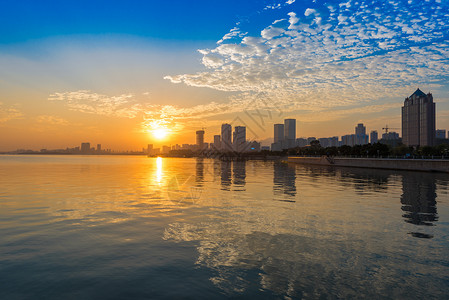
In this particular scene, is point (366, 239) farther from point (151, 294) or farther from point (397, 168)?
point (397, 168)

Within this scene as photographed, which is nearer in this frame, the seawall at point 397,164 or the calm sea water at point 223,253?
the calm sea water at point 223,253

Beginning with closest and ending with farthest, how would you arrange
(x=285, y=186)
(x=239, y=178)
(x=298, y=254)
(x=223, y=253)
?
(x=298, y=254) < (x=223, y=253) < (x=285, y=186) < (x=239, y=178)

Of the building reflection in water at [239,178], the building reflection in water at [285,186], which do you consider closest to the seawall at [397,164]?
the building reflection in water at [285,186]

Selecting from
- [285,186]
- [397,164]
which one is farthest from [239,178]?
[397,164]

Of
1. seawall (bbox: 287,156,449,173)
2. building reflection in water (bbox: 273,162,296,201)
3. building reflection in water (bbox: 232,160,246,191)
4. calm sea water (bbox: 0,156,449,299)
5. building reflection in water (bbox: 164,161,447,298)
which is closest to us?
calm sea water (bbox: 0,156,449,299)

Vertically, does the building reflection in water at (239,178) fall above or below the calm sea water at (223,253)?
below

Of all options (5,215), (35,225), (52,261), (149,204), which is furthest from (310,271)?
(5,215)

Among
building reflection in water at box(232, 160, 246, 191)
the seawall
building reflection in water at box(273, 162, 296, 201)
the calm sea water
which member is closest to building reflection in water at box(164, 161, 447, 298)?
the calm sea water

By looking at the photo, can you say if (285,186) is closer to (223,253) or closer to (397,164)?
(223,253)

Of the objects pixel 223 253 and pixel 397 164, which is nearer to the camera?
pixel 223 253

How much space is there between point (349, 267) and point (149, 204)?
17.7 metres

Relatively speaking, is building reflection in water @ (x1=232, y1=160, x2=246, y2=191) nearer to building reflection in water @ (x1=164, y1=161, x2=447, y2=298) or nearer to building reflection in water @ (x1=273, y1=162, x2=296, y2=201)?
building reflection in water @ (x1=273, y1=162, x2=296, y2=201)

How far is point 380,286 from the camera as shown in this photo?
8609mm

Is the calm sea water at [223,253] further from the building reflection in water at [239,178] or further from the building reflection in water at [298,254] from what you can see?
the building reflection in water at [239,178]
